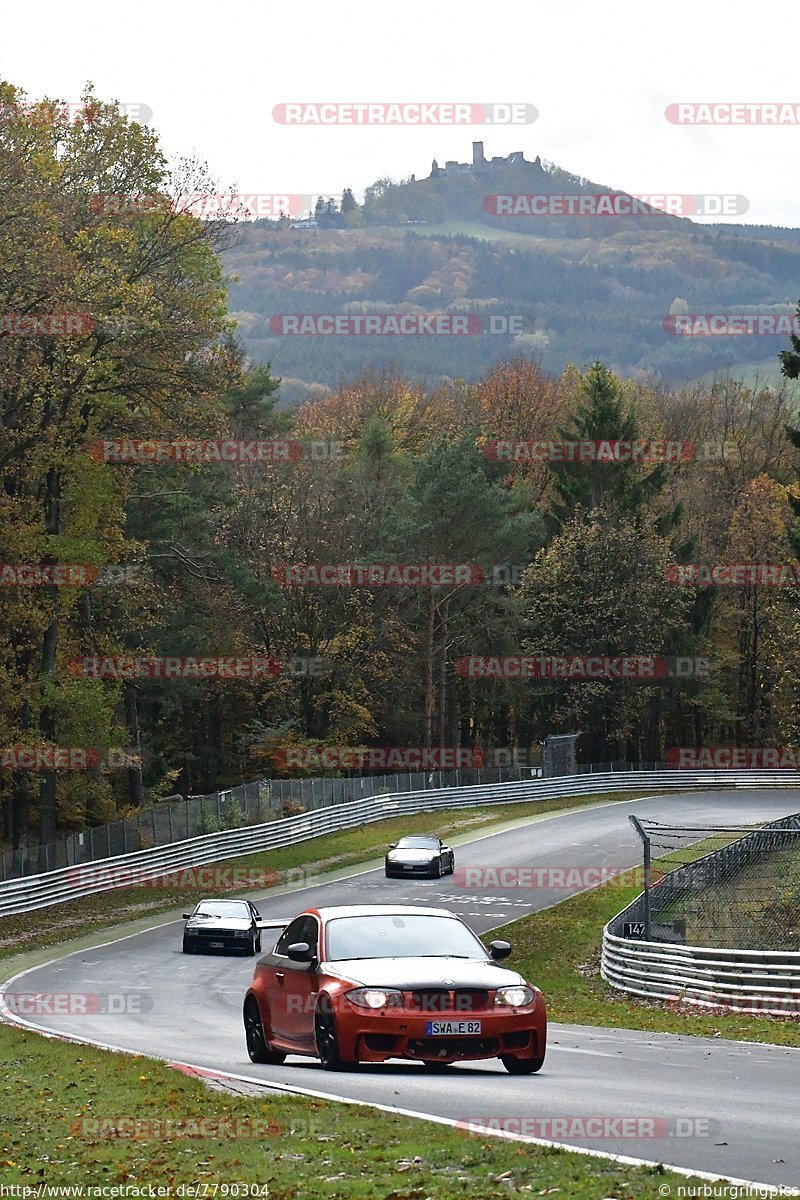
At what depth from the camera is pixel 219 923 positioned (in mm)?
32656

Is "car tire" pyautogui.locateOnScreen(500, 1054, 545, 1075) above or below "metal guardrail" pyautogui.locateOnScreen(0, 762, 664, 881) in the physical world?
above

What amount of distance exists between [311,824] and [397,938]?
139ft

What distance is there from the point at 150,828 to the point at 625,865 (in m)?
13.7

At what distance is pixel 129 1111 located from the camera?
10.9m

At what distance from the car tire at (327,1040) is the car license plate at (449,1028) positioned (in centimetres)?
74

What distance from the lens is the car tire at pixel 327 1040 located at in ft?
40.5

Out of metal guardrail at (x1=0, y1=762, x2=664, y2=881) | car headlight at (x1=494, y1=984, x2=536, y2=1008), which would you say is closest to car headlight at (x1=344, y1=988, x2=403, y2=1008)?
car headlight at (x1=494, y1=984, x2=536, y2=1008)

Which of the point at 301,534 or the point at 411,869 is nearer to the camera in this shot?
the point at 411,869

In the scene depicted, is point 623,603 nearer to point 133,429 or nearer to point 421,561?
point 421,561

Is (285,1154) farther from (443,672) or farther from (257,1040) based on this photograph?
(443,672)

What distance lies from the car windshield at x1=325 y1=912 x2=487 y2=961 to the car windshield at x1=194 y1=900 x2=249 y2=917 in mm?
19950

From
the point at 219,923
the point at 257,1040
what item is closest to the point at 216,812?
the point at 219,923

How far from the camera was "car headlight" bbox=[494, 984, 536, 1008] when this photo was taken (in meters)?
12.2

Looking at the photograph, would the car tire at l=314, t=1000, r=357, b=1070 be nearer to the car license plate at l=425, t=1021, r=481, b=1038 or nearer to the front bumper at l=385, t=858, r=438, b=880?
the car license plate at l=425, t=1021, r=481, b=1038
